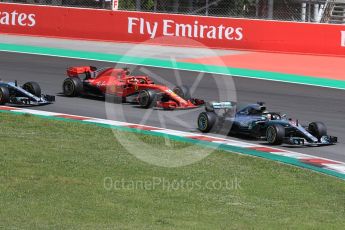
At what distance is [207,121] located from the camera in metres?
16.2

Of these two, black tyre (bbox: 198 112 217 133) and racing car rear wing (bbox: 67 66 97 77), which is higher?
racing car rear wing (bbox: 67 66 97 77)

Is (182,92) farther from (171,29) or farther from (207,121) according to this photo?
(171,29)

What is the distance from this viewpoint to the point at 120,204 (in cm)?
1053

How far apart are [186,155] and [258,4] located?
633 inches

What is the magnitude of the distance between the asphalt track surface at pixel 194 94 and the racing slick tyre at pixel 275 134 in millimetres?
234

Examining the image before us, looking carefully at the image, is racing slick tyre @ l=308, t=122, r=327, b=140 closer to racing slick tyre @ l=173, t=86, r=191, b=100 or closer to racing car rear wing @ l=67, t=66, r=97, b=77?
racing slick tyre @ l=173, t=86, r=191, b=100

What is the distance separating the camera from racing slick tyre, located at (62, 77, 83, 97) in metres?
19.9

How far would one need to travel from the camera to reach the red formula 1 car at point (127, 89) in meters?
18.5

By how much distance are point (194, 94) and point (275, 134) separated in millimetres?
6250

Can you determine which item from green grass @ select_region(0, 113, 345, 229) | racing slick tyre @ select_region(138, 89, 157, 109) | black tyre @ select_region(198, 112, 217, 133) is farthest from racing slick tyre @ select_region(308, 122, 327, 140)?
→ racing slick tyre @ select_region(138, 89, 157, 109)

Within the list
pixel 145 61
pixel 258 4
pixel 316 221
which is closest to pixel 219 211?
pixel 316 221

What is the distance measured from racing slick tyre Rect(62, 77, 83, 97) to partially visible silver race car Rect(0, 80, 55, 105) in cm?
116

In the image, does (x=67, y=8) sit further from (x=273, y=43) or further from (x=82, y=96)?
(x=82, y=96)

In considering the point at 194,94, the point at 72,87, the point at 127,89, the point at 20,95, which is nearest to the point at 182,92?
the point at 127,89
